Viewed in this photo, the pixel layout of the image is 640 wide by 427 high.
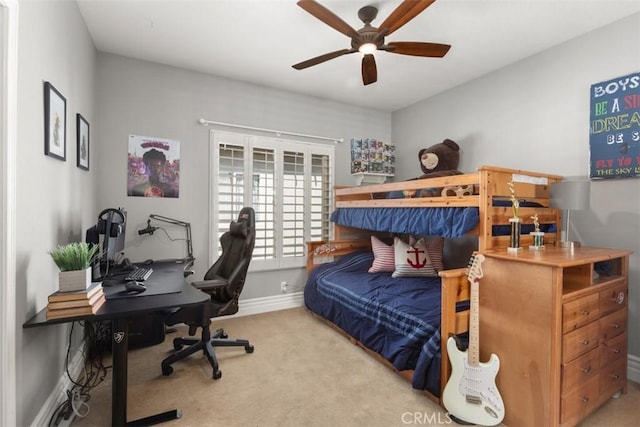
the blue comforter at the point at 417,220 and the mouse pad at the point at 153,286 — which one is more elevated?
the blue comforter at the point at 417,220

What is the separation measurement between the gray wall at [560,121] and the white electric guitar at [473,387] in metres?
1.40

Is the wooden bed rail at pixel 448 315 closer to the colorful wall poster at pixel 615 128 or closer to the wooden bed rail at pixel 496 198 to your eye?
the wooden bed rail at pixel 496 198

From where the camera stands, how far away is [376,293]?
2523 millimetres

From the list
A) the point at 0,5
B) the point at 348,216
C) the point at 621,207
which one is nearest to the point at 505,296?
the point at 621,207

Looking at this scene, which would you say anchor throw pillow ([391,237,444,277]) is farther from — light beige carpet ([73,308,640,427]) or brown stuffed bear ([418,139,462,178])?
light beige carpet ([73,308,640,427])

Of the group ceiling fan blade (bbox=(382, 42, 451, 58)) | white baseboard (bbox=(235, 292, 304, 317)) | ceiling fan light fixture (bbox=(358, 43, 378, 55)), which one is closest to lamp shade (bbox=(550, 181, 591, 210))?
ceiling fan blade (bbox=(382, 42, 451, 58))

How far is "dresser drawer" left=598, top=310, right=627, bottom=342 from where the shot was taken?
1.76 meters

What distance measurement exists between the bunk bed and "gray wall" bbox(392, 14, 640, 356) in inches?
11.4

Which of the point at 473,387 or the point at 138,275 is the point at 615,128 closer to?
the point at 473,387

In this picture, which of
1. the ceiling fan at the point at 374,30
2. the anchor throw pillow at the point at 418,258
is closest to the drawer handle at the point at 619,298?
the anchor throw pillow at the point at 418,258

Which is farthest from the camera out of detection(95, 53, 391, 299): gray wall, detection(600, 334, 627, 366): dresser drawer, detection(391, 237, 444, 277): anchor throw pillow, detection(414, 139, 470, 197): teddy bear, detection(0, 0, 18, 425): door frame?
detection(414, 139, 470, 197): teddy bear

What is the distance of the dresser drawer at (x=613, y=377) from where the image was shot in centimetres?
176

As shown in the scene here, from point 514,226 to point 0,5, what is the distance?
108 inches

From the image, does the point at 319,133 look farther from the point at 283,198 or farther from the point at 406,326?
the point at 406,326
